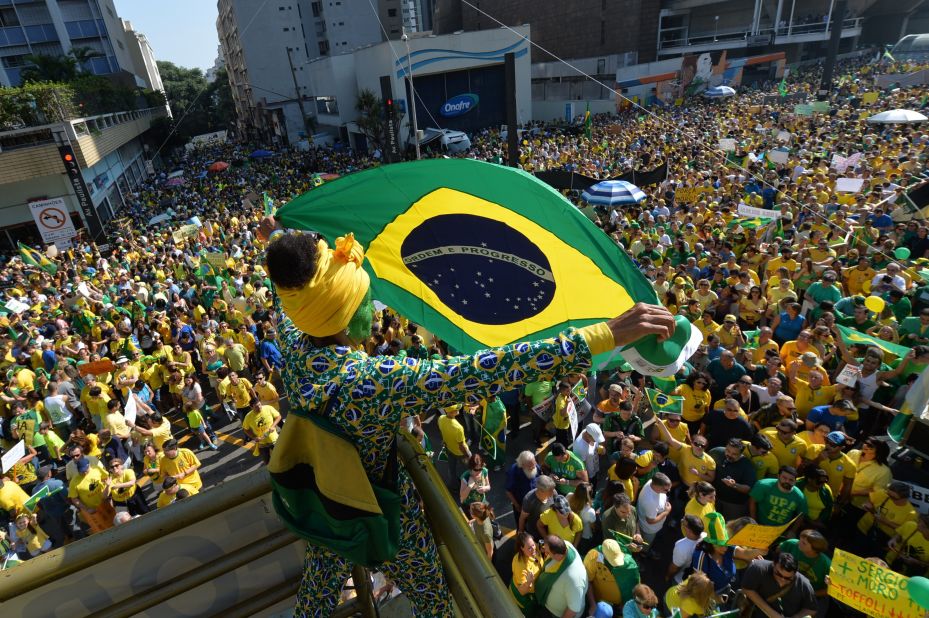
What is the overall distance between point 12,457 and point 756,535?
8388 mm

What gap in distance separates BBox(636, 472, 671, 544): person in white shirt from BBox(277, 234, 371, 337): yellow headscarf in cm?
431

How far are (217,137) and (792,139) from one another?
6189 centimetres

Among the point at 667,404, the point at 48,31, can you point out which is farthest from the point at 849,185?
the point at 48,31

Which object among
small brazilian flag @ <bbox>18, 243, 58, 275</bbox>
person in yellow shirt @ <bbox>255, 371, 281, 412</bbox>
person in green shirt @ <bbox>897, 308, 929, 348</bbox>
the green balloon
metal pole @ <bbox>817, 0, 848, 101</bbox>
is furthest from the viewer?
metal pole @ <bbox>817, 0, 848, 101</bbox>

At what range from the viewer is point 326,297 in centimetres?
162

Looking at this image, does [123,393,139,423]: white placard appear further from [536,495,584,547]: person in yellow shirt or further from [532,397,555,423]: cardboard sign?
[536,495,584,547]: person in yellow shirt

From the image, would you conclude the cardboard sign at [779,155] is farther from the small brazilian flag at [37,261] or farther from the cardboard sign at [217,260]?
the small brazilian flag at [37,261]

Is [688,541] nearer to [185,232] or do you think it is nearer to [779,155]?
[779,155]

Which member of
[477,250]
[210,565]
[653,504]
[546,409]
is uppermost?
[477,250]

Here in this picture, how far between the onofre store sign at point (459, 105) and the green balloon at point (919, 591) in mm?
39927

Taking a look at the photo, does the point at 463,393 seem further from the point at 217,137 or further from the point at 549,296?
the point at 217,137

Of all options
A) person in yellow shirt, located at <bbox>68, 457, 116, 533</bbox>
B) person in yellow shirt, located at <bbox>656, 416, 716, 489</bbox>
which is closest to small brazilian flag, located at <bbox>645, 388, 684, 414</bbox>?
person in yellow shirt, located at <bbox>656, 416, 716, 489</bbox>

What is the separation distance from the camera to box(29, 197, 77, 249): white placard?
53.9ft

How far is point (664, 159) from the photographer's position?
1850 cm
